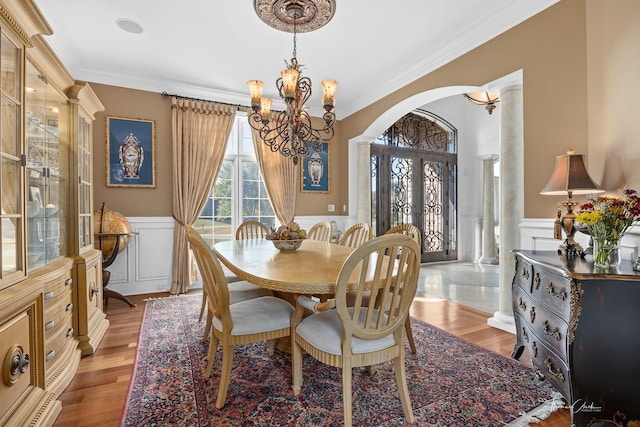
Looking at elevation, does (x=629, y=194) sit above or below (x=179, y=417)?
above

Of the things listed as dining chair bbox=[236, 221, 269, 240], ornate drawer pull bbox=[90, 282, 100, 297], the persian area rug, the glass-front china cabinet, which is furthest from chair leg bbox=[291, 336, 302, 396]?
dining chair bbox=[236, 221, 269, 240]

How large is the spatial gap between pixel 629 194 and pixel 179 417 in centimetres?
257

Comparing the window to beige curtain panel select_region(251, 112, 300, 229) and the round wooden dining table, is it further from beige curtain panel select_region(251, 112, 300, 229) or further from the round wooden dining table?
the round wooden dining table

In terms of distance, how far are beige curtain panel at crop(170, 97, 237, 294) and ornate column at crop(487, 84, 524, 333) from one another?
11.3ft

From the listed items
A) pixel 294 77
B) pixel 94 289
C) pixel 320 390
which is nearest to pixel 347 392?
pixel 320 390

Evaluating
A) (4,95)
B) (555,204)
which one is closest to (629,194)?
(555,204)

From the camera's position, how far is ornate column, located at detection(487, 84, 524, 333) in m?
2.71

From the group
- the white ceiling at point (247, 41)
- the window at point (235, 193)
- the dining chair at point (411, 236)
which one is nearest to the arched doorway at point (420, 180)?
the white ceiling at point (247, 41)

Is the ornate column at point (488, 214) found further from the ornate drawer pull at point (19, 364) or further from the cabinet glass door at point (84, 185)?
the ornate drawer pull at point (19, 364)

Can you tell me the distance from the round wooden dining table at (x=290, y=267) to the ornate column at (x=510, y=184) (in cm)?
149

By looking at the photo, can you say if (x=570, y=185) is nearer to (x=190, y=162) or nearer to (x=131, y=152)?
(x=190, y=162)

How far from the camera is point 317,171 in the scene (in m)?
5.16

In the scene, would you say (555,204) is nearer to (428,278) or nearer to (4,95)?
(428,278)

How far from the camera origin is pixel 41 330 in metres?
1.59
